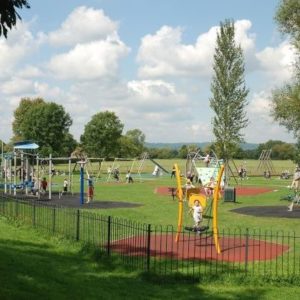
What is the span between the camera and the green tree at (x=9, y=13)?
27.6 ft

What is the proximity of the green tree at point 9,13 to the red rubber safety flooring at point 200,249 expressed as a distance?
7.69 metres

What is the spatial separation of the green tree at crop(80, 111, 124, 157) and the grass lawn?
80827 millimetres

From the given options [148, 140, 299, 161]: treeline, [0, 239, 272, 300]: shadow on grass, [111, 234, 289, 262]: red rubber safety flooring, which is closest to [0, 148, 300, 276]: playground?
[111, 234, 289, 262]: red rubber safety flooring

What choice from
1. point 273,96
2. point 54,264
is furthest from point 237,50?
point 54,264

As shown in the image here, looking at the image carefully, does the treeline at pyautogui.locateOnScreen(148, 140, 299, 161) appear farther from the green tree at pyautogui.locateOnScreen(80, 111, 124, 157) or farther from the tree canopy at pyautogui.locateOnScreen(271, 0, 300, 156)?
the tree canopy at pyautogui.locateOnScreen(271, 0, 300, 156)

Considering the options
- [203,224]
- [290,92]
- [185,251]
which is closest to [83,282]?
[185,251]

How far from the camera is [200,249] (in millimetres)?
16547

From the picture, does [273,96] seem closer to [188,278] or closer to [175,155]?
[188,278]

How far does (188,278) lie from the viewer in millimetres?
12555

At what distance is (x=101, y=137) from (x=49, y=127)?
10400 millimetres

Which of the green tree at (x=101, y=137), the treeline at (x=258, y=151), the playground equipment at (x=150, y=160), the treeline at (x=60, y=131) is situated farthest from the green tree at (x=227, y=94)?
the treeline at (x=258, y=151)

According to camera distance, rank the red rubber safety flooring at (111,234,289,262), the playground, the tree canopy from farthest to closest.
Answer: the tree canopy → the playground → the red rubber safety flooring at (111,234,289,262)

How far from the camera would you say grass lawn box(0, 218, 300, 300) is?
10.5 meters

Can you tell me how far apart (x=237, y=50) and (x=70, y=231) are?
4299 centimetres
